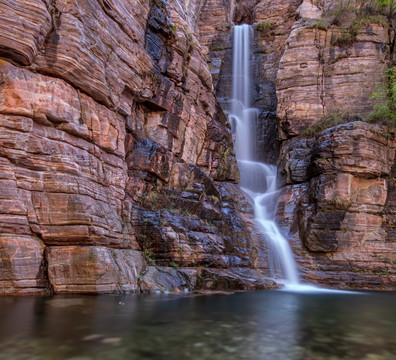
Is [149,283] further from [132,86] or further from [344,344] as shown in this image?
[132,86]

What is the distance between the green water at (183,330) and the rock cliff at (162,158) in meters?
2.21

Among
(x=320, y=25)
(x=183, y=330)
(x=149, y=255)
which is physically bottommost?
(x=183, y=330)

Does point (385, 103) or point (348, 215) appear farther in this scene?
Answer: point (385, 103)

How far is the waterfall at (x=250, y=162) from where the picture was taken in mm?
17297

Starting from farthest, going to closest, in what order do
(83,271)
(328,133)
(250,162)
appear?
1. (250,162)
2. (328,133)
3. (83,271)

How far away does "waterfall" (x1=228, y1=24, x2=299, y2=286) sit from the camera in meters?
17.3

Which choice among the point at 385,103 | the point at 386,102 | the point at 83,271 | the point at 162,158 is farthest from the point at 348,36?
the point at 83,271

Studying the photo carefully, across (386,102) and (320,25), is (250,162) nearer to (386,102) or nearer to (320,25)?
(386,102)

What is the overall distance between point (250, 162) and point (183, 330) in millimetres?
19492

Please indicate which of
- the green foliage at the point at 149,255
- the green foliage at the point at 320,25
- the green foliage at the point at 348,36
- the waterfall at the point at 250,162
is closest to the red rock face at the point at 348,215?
the waterfall at the point at 250,162

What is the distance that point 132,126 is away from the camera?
15344 mm

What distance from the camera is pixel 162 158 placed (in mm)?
15305

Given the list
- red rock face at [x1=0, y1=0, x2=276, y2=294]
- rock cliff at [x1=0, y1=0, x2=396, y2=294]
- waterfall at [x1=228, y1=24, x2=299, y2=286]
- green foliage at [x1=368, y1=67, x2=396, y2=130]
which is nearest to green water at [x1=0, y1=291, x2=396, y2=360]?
red rock face at [x1=0, y1=0, x2=276, y2=294]

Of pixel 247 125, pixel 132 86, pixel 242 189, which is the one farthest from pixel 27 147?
pixel 247 125
